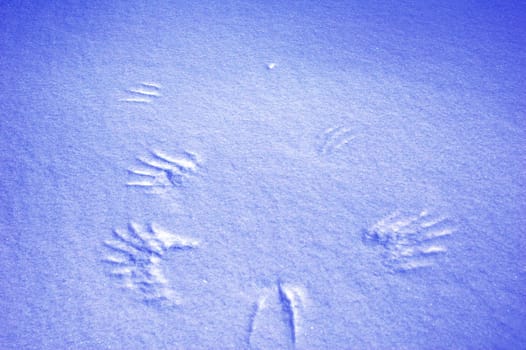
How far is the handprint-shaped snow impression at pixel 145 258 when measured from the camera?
98cm

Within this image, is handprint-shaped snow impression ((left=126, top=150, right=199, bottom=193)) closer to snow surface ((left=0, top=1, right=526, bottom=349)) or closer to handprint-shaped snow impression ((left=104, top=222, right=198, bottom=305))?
snow surface ((left=0, top=1, right=526, bottom=349))

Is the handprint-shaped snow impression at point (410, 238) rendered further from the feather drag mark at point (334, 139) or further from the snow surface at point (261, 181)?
the feather drag mark at point (334, 139)

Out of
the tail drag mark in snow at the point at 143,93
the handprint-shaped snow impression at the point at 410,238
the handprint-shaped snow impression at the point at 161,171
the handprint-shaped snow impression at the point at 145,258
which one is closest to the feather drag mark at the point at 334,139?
the handprint-shaped snow impression at the point at 410,238

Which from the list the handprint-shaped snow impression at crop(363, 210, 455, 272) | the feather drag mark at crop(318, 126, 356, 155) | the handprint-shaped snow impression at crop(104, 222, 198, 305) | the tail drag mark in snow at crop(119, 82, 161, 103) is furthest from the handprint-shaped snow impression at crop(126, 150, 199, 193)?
the handprint-shaped snow impression at crop(363, 210, 455, 272)

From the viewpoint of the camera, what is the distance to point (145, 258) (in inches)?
40.9

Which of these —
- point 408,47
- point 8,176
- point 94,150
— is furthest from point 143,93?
point 408,47

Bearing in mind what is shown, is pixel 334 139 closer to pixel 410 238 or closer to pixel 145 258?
pixel 410 238

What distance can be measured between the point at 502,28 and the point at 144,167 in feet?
5.70

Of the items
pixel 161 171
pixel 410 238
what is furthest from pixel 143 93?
pixel 410 238

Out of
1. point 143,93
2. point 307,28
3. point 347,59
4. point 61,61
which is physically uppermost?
point 307,28

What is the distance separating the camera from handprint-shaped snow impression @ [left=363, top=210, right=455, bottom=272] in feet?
3.35

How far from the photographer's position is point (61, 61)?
Result: 1.58 m

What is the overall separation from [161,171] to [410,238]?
2.61 feet

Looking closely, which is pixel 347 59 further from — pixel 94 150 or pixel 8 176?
pixel 8 176
